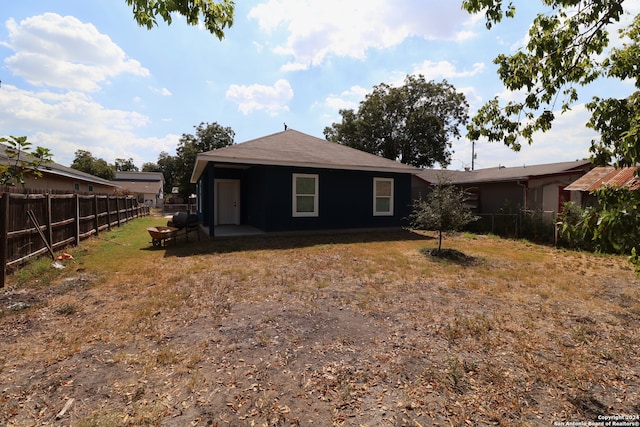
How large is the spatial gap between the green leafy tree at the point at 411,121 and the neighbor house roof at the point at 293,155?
1845cm

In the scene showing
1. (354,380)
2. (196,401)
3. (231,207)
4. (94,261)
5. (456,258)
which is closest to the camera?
(196,401)

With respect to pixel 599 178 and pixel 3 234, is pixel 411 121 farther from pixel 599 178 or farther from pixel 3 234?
pixel 3 234

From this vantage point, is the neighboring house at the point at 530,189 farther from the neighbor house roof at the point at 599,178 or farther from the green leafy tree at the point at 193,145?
the green leafy tree at the point at 193,145

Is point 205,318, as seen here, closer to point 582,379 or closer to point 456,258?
point 582,379

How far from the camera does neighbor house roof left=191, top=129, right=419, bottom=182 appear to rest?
424 inches

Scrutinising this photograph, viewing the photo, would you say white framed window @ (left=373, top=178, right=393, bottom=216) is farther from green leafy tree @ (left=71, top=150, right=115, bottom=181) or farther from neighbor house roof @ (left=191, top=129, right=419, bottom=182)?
green leafy tree @ (left=71, top=150, right=115, bottom=181)

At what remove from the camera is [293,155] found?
476 inches

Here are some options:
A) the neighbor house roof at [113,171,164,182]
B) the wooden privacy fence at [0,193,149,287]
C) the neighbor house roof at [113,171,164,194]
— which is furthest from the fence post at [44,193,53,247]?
the neighbor house roof at [113,171,164,182]

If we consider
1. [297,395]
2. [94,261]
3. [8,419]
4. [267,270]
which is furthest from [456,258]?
[94,261]

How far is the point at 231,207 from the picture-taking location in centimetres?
1527

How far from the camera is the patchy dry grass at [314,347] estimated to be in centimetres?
256

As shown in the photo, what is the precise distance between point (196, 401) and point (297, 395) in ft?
2.78

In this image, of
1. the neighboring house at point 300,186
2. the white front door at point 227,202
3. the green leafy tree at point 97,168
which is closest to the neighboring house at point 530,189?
the neighboring house at point 300,186

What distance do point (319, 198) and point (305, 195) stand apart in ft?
2.01
